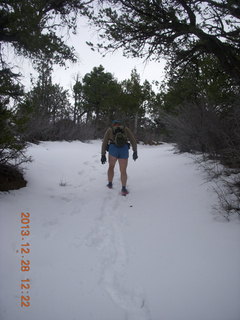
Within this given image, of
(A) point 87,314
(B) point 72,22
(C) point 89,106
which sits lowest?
(A) point 87,314

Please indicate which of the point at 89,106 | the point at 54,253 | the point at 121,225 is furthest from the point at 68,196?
the point at 89,106

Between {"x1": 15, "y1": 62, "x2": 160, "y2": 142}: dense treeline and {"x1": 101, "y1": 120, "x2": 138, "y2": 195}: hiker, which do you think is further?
{"x1": 15, "y1": 62, "x2": 160, "y2": 142}: dense treeline

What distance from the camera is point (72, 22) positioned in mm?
4574

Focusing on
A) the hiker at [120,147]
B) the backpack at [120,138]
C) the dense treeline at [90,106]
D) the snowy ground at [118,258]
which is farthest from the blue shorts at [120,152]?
the dense treeline at [90,106]

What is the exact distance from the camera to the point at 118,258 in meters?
2.06

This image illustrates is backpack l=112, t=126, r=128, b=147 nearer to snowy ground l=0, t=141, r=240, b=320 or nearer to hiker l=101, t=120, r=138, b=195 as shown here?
hiker l=101, t=120, r=138, b=195

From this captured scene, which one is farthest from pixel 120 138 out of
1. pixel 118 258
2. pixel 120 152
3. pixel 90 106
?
pixel 90 106

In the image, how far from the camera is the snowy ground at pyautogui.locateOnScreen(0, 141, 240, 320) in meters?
1.48

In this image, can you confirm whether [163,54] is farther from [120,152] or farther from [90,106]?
[90,106]

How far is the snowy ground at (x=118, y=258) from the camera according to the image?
1.48 meters

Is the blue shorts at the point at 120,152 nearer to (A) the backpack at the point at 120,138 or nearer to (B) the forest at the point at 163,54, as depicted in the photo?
(A) the backpack at the point at 120,138

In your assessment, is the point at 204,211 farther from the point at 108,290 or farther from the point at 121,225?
the point at 108,290

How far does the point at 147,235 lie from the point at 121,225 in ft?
1.48

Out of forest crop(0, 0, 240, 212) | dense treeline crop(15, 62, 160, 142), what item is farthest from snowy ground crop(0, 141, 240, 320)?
dense treeline crop(15, 62, 160, 142)
